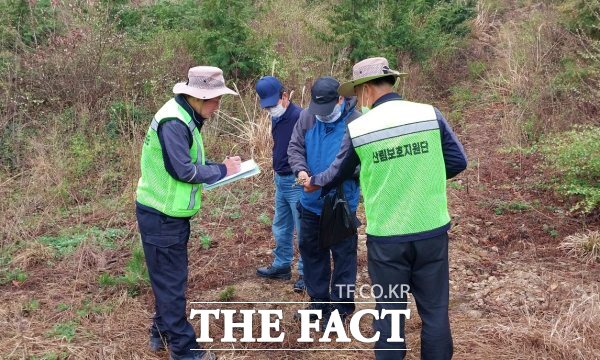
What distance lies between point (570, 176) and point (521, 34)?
5456mm

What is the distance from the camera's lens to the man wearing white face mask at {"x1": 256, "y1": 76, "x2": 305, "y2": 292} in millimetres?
4523

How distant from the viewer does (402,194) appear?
3.09m

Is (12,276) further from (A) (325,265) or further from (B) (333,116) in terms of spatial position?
(B) (333,116)

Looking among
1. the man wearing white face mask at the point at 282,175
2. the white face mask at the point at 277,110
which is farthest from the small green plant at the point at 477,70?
the white face mask at the point at 277,110

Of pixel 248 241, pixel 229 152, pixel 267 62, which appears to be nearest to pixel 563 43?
pixel 267 62

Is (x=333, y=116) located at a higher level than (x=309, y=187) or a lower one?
higher

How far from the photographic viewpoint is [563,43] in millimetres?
9656

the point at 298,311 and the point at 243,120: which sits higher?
the point at 243,120

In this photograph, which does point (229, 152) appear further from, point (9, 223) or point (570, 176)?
point (570, 176)

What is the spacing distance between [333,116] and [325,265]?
1.10m

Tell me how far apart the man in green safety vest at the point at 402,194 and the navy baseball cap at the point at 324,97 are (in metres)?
0.52

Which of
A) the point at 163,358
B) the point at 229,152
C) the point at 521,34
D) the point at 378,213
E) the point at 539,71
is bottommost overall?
the point at 163,358

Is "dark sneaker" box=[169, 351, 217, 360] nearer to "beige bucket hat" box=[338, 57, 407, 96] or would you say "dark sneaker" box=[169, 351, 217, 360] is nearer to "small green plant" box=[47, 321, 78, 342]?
"small green plant" box=[47, 321, 78, 342]

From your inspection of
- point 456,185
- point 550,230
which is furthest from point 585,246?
point 456,185
